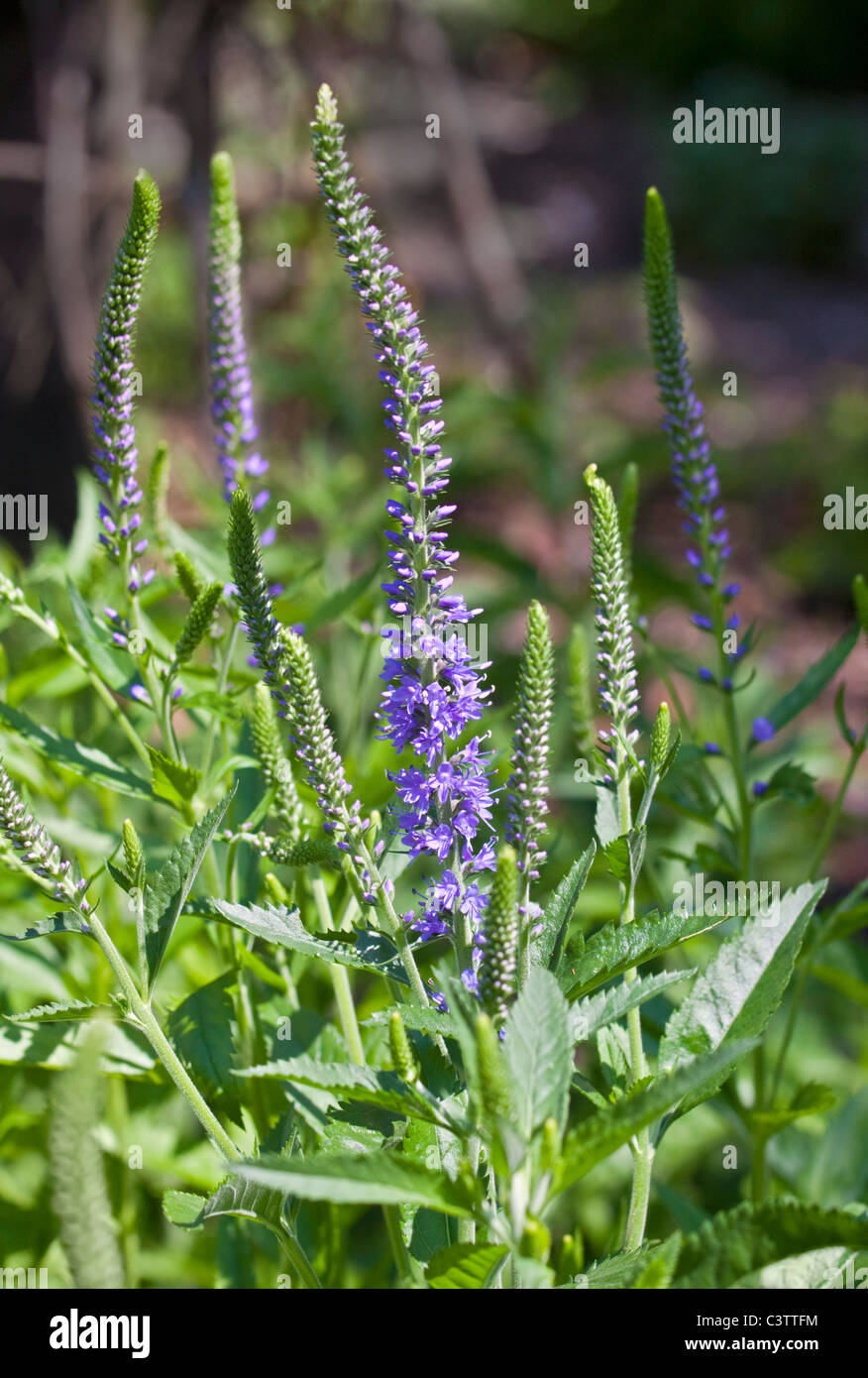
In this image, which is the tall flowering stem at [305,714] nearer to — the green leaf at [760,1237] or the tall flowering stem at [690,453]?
the green leaf at [760,1237]

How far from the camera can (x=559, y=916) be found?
67.6 inches

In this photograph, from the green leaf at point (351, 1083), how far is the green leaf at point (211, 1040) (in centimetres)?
→ 54

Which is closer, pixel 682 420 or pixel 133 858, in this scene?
pixel 133 858

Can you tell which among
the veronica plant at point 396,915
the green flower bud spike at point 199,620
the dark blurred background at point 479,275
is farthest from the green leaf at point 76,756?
the dark blurred background at point 479,275

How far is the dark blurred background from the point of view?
584cm

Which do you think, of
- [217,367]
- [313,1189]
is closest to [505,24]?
[217,367]

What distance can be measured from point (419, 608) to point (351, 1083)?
0.63 meters

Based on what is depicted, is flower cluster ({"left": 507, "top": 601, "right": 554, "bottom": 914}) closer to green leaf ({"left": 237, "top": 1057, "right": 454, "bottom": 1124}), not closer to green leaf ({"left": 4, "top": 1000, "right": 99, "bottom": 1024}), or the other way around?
green leaf ({"left": 237, "top": 1057, "right": 454, "bottom": 1124})

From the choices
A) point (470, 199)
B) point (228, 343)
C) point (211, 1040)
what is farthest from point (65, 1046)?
point (470, 199)

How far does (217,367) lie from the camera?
2463mm

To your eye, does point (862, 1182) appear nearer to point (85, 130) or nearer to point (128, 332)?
point (128, 332)

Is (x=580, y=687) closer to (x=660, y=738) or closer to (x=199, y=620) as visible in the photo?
(x=660, y=738)

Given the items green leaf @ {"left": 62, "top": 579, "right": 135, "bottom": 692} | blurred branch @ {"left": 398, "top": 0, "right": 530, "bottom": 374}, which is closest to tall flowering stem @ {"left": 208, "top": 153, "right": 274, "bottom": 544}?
green leaf @ {"left": 62, "top": 579, "right": 135, "bottom": 692}
